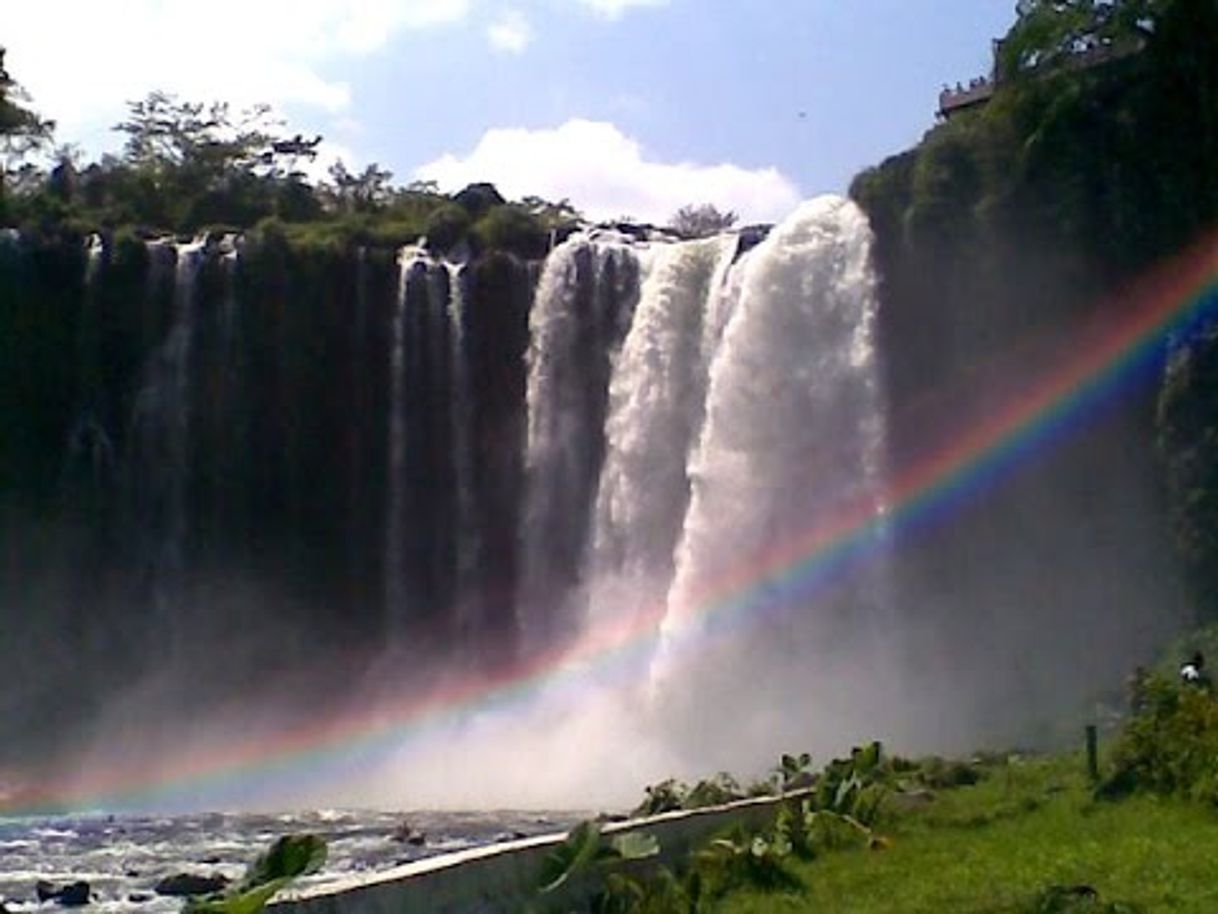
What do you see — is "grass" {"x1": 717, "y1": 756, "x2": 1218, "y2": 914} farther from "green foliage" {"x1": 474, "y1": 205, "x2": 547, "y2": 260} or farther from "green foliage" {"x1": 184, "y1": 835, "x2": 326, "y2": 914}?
"green foliage" {"x1": 474, "y1": 205, "x2": 547, "y2": 260}

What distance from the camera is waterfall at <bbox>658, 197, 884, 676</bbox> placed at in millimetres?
33219

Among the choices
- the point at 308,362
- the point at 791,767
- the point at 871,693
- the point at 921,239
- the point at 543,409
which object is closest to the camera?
the point at 791,767

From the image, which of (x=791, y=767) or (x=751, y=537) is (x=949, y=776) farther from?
(x=751, y=537)

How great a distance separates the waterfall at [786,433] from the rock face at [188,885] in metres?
13.6

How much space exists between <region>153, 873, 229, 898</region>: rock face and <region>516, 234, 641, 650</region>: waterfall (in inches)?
698

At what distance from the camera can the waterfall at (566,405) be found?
125 feet

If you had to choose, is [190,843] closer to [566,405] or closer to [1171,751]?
[1171,751]

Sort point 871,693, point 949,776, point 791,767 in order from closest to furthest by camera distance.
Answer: point 791,767
point 949,776
point 871,693

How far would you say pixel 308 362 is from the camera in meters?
42.2

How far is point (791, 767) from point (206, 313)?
1025 inches

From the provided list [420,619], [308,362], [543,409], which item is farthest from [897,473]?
[308,362]

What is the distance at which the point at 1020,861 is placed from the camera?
1410 cm

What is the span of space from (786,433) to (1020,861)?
20.5m

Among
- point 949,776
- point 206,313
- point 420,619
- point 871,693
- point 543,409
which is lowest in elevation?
point 949,776
